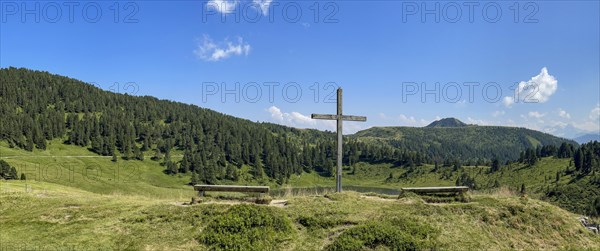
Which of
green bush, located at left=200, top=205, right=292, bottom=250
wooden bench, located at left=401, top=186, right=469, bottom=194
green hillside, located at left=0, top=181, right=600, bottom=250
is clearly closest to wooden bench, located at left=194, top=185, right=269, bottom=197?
green hillside, located at left=0, top=181, right=600, bottom=250

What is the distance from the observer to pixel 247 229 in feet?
50.9

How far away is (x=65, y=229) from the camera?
16688mm

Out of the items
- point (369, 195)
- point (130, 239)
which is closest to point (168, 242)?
point (130, 239)

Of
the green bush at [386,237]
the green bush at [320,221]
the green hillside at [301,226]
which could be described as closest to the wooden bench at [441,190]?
the green hillside at [301,226]

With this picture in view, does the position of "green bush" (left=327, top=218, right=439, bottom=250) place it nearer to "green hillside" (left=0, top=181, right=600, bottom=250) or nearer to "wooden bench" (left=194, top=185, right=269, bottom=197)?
"green hillside" (left=0, top=181, right=600, bottom=250)

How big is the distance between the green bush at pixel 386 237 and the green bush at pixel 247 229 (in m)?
2.46

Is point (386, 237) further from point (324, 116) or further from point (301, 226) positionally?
point (324, 116)

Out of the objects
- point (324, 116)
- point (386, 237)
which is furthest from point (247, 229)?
point (324, 116)

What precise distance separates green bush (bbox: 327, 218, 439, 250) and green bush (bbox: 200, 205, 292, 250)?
246 centimetres

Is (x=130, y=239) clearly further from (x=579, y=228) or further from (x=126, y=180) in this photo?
(x=126, y=180)

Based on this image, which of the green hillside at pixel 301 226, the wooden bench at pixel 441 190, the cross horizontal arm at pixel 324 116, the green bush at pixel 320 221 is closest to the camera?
the green hillside at pixel 301 226

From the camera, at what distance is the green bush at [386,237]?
47.7ft

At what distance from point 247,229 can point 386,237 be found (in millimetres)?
5847

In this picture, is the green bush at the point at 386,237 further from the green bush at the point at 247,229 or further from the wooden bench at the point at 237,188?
the wooden bench at the point at 237,188
